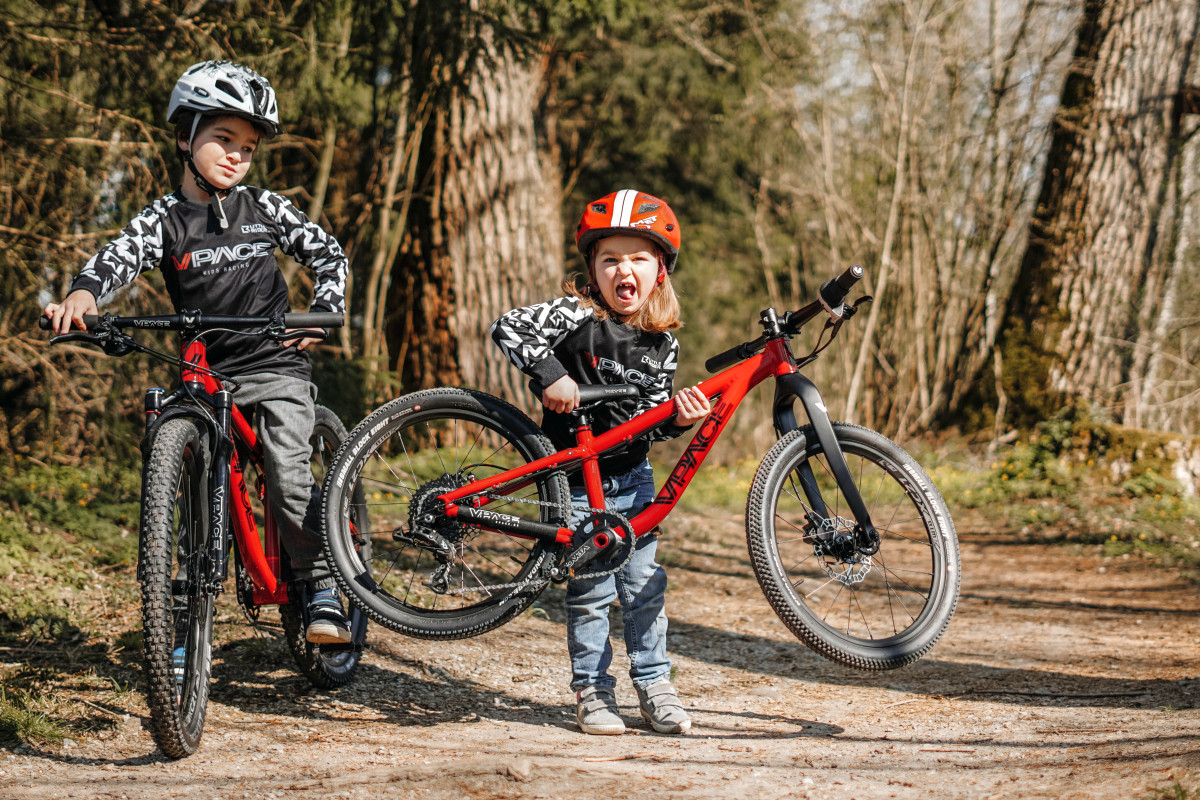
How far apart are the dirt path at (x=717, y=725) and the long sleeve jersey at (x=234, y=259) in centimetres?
121

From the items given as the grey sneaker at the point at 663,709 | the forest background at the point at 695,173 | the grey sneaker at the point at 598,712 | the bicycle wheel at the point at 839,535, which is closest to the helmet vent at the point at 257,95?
the bicycle wheel at the point at 839,535

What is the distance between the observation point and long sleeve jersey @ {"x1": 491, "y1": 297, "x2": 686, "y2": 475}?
10.7ft

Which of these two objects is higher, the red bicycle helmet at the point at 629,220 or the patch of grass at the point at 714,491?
the red bicycle helmet at the point at 629,220

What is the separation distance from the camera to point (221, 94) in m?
3.18

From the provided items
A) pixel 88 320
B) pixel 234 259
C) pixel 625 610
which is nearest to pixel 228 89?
pixel 234 259

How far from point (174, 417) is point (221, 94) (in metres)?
1.04

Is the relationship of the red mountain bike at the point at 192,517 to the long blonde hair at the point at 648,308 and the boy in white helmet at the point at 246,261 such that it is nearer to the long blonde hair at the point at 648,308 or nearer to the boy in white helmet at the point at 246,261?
the boy in white helmet at the point at 246,261

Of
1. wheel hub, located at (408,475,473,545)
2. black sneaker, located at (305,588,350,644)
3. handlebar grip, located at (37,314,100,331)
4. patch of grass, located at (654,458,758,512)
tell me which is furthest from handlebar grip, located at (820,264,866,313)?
patch of grass, located at (654,458,758,512)

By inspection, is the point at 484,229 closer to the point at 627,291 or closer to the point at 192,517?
the point at 627,291

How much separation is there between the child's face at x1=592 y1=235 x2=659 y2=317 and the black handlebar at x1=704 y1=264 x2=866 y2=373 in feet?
1.14

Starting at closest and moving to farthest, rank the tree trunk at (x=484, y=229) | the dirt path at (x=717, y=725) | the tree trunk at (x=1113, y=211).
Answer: the dirt path at (x=717, y=725) → the tree trunk at (x=484, y=229) → the tree trunk at (x=1113, y=211)

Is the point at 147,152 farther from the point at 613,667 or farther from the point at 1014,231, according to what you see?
the point at 1014,231

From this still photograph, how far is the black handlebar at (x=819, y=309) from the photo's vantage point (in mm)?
3080

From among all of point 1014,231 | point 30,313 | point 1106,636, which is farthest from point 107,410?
point 1014,231
